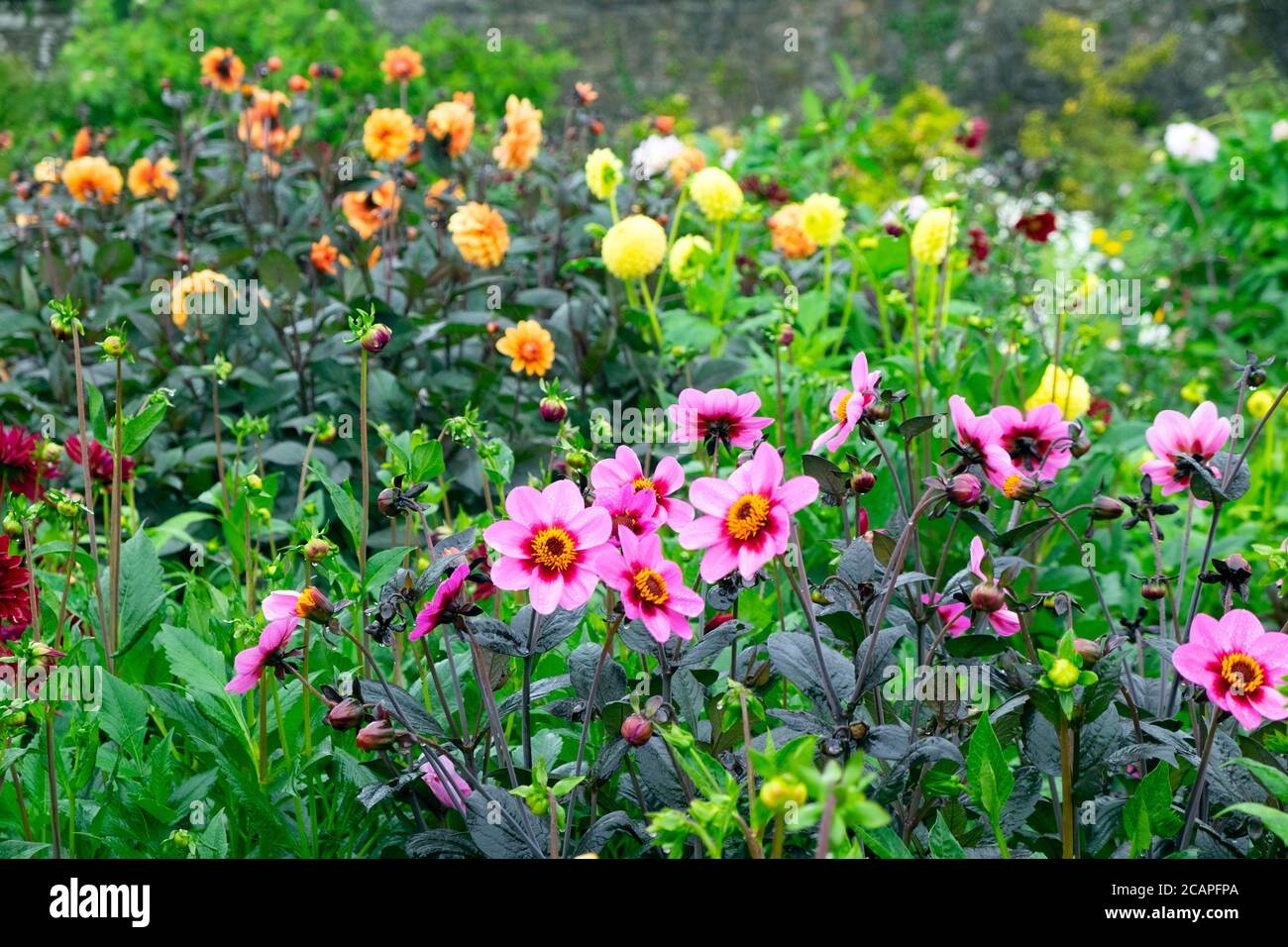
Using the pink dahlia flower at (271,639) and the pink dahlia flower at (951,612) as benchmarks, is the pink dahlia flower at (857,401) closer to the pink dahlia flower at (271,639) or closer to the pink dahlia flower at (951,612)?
the pink dahlia flower at (951,612)

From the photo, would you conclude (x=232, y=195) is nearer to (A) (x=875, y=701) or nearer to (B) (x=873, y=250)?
(B) (x=873, y=250)

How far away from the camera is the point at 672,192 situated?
3.46m

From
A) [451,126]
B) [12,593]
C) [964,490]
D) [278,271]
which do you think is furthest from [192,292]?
[964,490]

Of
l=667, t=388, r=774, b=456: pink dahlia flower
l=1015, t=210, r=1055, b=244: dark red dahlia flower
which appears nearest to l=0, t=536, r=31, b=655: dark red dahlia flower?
l=667, t=388, r=774, b=456: pink dahlia flower

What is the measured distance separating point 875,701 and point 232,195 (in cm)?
265

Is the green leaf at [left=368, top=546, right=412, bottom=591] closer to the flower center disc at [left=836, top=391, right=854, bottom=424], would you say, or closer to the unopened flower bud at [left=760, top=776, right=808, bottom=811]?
the flower center disc at [left=836, top=391, right=854, bottom=424]

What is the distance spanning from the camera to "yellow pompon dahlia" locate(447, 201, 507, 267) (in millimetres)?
2520

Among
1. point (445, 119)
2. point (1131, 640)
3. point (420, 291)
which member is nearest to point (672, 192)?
point (445, 119)

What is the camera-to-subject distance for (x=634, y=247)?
2.37 m

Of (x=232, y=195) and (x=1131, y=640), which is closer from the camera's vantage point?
(x=1131, y=640)

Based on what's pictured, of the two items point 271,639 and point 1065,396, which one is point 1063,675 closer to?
point 271,639

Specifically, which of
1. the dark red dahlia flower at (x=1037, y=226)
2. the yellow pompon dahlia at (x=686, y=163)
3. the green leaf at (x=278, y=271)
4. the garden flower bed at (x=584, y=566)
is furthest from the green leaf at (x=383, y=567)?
the yellow pompon dahlia at (x=686, y=163)

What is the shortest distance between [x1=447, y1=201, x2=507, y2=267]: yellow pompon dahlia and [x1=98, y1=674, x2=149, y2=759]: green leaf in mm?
1414

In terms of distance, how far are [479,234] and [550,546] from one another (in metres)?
1.64
